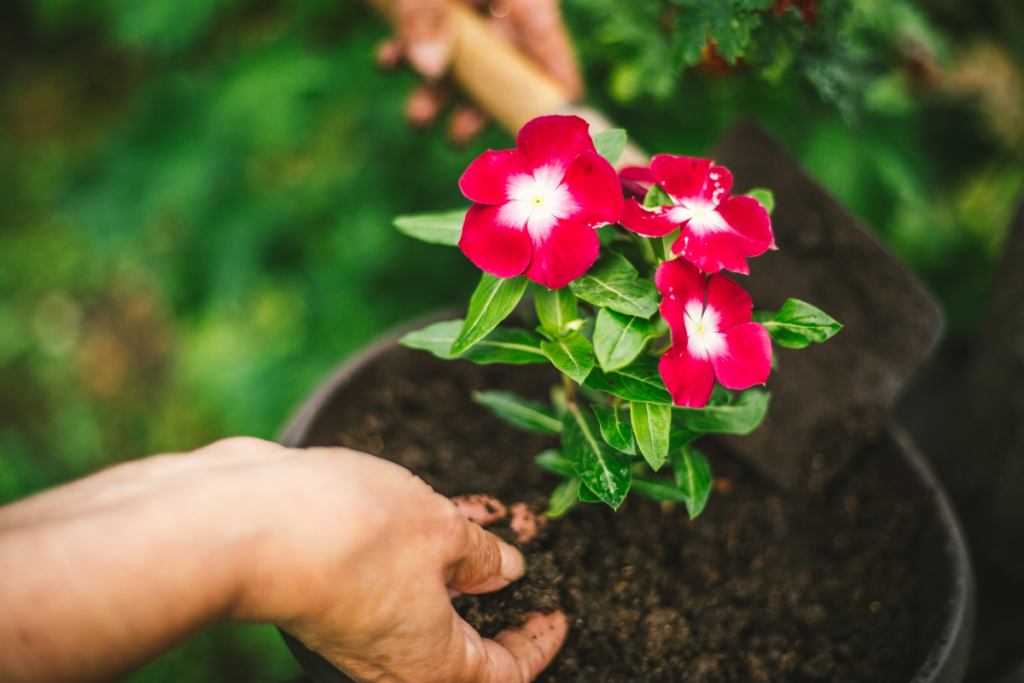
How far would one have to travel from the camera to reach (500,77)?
1.20 m

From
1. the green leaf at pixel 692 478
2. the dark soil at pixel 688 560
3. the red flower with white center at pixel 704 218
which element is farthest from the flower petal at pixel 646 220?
the dark soil at pixel 688 560

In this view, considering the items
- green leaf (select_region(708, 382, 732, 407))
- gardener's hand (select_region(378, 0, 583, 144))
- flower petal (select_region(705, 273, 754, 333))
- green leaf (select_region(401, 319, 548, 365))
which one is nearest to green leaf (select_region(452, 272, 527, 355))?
green leaf (select_region(401, 319, 548, 365))

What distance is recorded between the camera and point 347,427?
3.36 feet

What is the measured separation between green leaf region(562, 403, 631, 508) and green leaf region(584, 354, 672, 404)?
90 millimetres

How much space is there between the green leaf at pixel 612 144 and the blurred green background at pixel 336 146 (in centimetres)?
21

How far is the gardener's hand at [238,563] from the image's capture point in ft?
1.56

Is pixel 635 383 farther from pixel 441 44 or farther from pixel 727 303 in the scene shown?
pixel 441 44

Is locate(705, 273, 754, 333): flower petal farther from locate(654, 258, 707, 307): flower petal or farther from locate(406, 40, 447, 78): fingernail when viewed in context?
locate(406, 40, 447, 78): fingernail

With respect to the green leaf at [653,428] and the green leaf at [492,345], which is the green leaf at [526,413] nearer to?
the green leaf at [492,345]

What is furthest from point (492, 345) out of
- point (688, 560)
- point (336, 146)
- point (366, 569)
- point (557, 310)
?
point (336, 146)

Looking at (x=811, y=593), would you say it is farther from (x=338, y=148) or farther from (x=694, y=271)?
(x=338, y=148)

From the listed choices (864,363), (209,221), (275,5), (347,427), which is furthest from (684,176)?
(275,5)

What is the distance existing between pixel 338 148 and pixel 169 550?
1.71 m

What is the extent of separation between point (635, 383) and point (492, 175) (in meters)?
0.28
